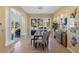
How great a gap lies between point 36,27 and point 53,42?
651 millimetres

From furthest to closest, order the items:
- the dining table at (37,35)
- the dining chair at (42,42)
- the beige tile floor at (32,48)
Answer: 1. the dining chair at (42,42)
2. the dining table at (37,35)
3. the beige tile floor at (32,48)

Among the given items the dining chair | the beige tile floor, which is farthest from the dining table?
the beige tile floor

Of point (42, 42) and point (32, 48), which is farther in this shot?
point (42, 42)

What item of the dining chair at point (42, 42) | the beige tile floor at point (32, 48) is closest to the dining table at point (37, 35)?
the dining chair at point (42, 42)

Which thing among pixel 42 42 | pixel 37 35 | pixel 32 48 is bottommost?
pixel 32 48

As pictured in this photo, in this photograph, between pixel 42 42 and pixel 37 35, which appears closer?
pixel 37 35

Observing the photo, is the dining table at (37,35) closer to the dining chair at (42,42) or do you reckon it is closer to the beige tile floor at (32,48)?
the dining chair at (42,42)

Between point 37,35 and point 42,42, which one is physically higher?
point 37,35

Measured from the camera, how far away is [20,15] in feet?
10.1

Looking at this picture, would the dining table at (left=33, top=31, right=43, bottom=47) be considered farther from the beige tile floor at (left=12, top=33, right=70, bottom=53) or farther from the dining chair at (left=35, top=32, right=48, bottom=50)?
the beige tile floor at (left=12, top=33, right=70, bottom=53)

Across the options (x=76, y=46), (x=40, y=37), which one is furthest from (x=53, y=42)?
(x=76, y=46)

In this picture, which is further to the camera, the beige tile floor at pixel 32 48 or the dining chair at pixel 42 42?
the dining chair at pixel 42 42
